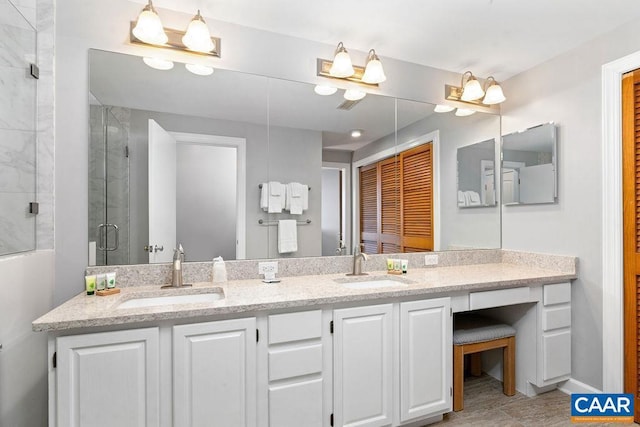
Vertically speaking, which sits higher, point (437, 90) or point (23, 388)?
point (437, 90)

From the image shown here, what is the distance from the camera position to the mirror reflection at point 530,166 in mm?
2345

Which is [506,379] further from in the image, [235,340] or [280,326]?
[235,340]

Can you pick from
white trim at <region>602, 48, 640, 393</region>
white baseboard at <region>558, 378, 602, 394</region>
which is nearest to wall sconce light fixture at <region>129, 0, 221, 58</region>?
white trim at <region>602, 48, 640, 393</region>

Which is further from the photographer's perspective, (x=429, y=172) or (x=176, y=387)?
(x=429, y=172)

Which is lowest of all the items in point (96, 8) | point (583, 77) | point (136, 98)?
point (136, 98)

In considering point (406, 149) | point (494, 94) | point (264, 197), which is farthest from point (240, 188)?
point (494, 94)

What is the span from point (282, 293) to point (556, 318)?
1917 millimetres

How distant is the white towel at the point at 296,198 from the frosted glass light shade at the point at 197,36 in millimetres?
944

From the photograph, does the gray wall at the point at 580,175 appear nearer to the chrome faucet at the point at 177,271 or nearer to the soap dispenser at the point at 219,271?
the soap dispenser at the point at 219,271

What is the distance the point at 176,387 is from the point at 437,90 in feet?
8.63

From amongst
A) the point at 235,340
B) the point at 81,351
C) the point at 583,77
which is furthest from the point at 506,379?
the point at 81,351

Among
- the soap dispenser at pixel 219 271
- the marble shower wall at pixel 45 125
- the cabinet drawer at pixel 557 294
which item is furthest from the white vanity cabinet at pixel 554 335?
the marble shower wall at pixel 45 125

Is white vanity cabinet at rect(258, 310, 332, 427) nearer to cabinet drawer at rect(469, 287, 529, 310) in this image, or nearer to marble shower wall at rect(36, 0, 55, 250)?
cabinet drawer at rect(469, 287, 529, 310)

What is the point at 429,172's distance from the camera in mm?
2561
